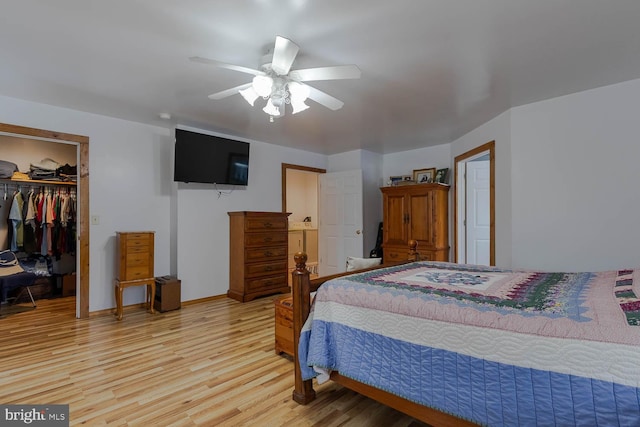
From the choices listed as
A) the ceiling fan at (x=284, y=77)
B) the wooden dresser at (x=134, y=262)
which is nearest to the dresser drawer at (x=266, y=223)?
the wooden dresser at (x=134, y=262)

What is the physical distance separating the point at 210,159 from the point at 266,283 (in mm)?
1860

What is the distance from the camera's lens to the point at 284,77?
2.22 m

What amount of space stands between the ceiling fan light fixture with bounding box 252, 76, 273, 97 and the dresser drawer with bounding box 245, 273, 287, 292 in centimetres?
277

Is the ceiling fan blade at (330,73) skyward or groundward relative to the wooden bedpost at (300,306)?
skyward

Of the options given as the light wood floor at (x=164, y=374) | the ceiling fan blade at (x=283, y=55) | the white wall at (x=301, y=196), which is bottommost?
the light wood floor at (x=164, y=374)

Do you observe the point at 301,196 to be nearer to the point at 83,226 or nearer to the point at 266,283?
the point at 266,283

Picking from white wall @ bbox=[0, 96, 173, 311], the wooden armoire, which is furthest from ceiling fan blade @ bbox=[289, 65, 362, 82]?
the wooden armoire

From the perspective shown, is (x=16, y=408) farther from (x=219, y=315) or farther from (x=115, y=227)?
(x=115, y=227)

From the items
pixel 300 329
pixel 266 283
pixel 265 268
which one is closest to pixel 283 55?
pixel 300 329

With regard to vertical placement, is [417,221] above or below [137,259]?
above

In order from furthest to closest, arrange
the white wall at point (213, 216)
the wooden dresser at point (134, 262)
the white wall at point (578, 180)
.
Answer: the white wall at point (213, 216), the wooden dresser at point (134, 262), the white wall at point (578, 180)

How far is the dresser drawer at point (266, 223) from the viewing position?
426 cm

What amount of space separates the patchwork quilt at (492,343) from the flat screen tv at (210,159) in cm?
283

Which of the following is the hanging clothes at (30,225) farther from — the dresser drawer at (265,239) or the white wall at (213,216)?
the dresser drawer at (265,239)
